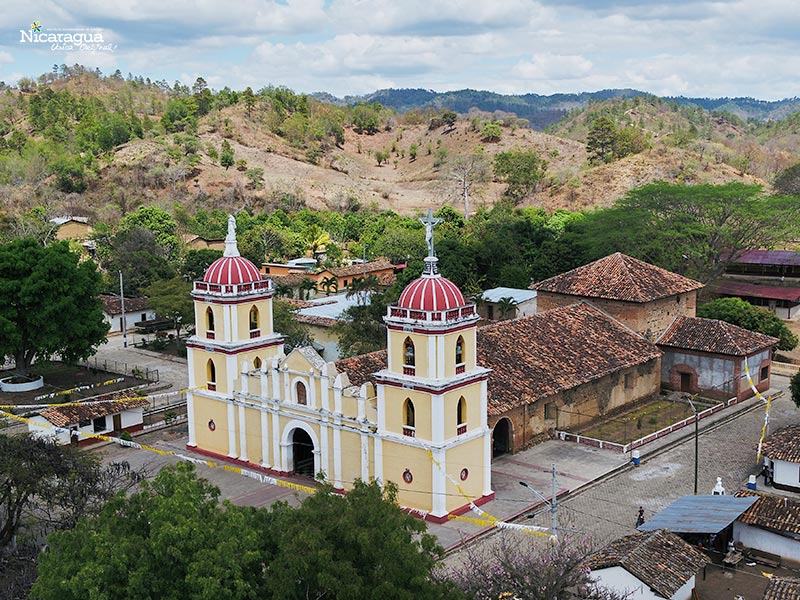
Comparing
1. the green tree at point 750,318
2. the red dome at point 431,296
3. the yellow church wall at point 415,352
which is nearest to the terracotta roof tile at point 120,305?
the yellow church wall at point 415,352

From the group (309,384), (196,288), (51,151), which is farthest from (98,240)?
(309,384)

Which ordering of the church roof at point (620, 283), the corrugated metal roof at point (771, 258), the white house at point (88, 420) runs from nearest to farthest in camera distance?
1. the white house at point (88, 420)
2. the church roof at point (620, 283)
3. the corrugated metal roof at point (771, 258)

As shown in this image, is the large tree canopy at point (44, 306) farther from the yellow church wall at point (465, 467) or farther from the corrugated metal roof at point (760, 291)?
the corrugated metal roof at point (760, 291)

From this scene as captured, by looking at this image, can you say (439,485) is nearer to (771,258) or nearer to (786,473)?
(786,473)

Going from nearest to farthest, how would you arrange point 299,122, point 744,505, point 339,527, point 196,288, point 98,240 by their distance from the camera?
point 339,527 → point 744,505 → point 196,288 → point 98,240 → point 299,122

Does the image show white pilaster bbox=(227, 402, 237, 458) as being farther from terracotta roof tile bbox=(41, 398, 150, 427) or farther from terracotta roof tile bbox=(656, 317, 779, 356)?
terracotta roof tile bbox=(656, 317, 779, 356)

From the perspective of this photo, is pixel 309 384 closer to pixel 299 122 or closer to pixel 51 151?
pixel 51 151

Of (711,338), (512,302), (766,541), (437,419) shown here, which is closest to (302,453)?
(437,419)
